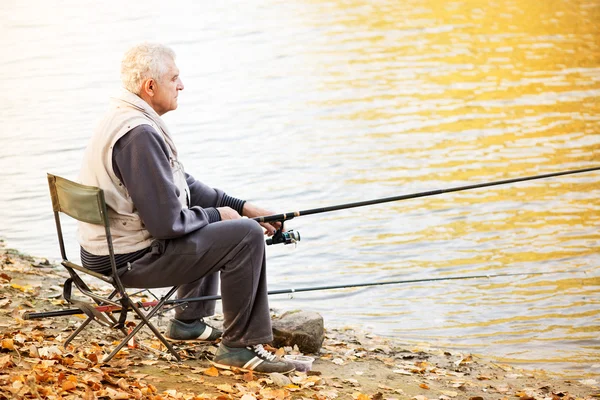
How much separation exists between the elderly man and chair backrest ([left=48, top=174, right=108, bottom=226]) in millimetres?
111

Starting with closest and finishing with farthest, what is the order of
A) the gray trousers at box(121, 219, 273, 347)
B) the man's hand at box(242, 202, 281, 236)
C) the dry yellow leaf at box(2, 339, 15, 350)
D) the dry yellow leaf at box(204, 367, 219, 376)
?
the gray trousers at box(121, 219, 273, 347) → the dry yellow leaf at box(2, 339, 15, 350) → the dry yellow leaf at box(204, 367, 219, 376) → the man's hand at box(242, 202, 281, 236)

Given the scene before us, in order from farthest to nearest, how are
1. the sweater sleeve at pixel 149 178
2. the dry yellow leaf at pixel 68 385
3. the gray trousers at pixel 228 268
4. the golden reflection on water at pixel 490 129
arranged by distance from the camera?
the golden reflection on water at pixel 490 129 → the gray trousers at pixel 228 268 → the sweater sleeve at pixel 149 178 → the dry yellow leaf at pixel 68 385

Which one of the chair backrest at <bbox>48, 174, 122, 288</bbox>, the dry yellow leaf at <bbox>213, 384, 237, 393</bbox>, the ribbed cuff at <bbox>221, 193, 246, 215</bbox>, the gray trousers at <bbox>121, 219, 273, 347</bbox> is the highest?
the chair backrest at <bbox>48, 174, 122, 288</bbox>

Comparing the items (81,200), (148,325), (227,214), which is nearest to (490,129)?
(227,214)

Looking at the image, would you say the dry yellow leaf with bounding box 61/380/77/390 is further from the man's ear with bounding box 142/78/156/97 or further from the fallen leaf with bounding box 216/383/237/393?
the man's ear with bounding box 142/78/156/97

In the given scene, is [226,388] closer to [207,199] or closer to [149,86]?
[207,199]

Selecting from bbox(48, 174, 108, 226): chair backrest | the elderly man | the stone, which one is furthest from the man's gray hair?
the stone

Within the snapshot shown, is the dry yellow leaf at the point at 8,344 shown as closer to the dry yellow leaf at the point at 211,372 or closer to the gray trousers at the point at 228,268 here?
the gray trousers at the point at 228,268

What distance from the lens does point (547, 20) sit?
1848 centimetres

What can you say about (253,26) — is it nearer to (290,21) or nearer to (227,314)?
(290,21)

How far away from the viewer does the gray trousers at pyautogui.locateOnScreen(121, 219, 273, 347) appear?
4105 mm

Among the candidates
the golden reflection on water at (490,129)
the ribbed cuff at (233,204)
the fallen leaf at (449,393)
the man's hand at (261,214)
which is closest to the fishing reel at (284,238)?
the man's hand at (261,214)

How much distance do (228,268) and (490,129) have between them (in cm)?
780

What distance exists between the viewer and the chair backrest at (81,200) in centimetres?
387
